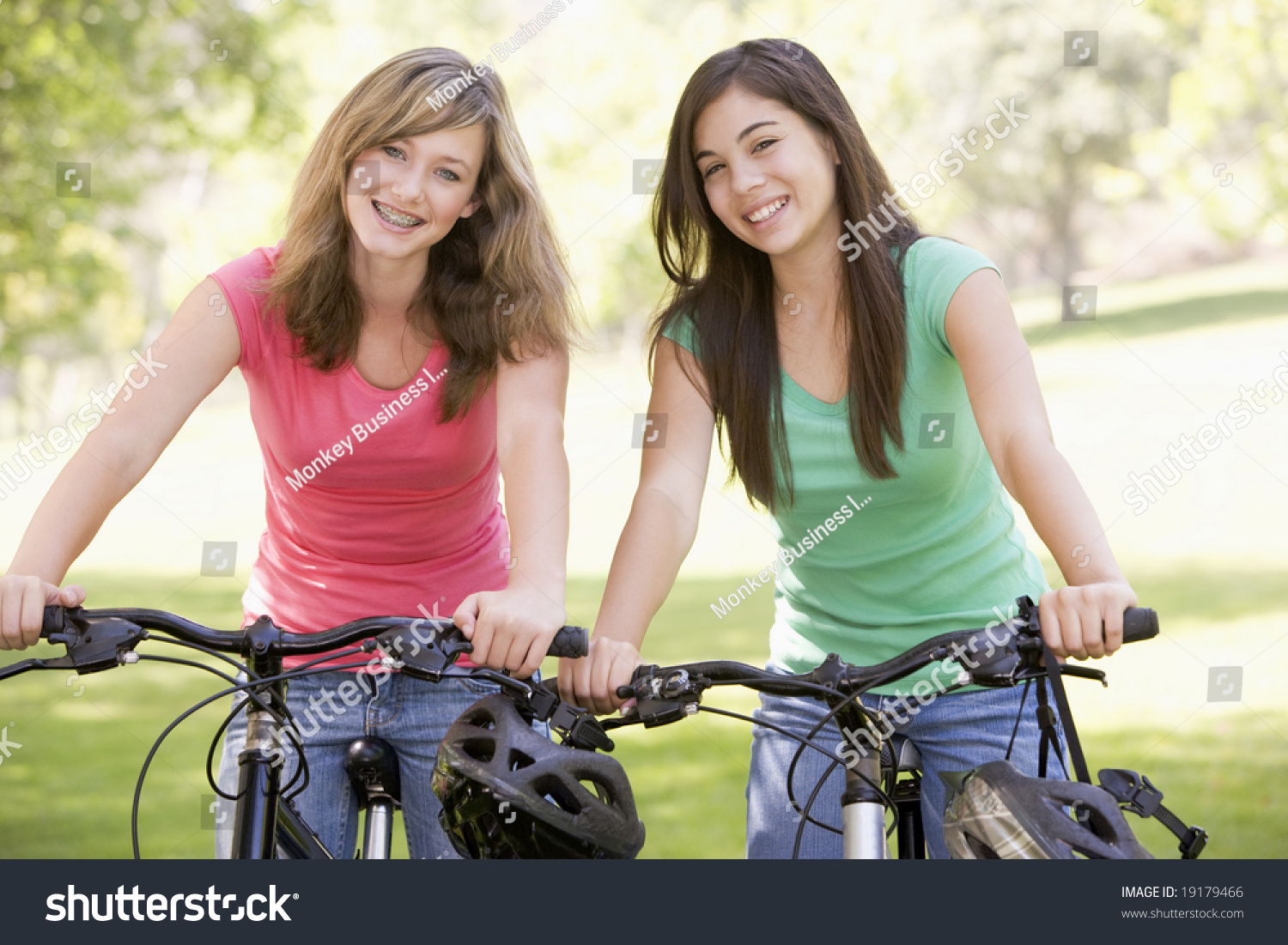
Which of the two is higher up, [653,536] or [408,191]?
[408,191]

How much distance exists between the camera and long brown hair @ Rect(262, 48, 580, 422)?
233cm

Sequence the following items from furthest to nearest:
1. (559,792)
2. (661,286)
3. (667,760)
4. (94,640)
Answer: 1. (661,286)
2. (667,760)
3. (94,640)
4. (559,792)

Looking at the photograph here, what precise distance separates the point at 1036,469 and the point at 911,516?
370 millimetres

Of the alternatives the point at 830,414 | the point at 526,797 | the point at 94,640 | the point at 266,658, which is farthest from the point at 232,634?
the point at 830,414

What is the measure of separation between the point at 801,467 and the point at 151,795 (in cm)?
505

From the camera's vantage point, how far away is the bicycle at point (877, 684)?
1.65 metres

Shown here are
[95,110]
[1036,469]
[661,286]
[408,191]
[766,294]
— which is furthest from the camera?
[661,286]

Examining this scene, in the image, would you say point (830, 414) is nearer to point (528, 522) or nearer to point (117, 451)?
point (528, 522)

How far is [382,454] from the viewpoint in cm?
239

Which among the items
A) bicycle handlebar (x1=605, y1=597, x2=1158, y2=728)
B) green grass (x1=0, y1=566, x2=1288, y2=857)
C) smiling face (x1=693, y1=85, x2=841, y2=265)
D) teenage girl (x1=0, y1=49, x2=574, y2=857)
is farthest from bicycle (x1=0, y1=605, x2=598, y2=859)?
green grass (x1=0, y1=566, x2=1288, y2=857)

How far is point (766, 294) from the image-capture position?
102 inches

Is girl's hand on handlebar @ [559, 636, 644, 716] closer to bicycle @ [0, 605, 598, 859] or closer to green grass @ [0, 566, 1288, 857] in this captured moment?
bicycle @ [0, 605, 598, 859]

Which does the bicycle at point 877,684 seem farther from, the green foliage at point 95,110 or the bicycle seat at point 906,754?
the green foliage at point 95,110
